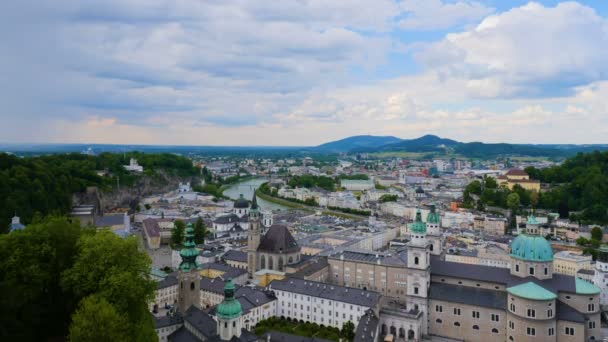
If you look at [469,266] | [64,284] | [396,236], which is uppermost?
[64,284]

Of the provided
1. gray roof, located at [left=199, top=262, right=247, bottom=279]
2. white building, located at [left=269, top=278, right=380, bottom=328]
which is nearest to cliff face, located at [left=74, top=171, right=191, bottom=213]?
gray roof, located at [left=199, top=262, right=247, bottom=279]

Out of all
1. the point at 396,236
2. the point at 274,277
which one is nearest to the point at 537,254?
the point at 274,277

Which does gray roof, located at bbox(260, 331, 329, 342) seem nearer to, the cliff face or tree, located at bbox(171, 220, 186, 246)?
tree, located at bbox(171, 220, 186, 246)

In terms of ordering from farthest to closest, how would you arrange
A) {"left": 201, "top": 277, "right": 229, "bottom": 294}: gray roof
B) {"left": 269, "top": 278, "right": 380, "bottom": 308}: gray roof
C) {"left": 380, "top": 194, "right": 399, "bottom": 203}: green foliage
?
{"left": 380, "top": 194, "right": 399, "bottom": 203}: green foliage, {"left": 201, "top": 277, "right": 229, "bottom": 294}: gray roof, {"left": 269, "top": 278, "right": 380, "bottom": 308}: gray roof

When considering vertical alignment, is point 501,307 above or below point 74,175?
below

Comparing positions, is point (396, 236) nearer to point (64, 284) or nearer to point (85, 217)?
point (85, 217)

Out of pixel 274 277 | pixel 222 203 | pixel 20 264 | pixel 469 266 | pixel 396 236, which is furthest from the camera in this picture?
pixel 222 203

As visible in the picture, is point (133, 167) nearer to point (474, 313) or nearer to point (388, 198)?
point (388, 198)
